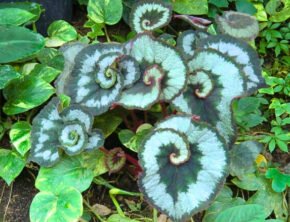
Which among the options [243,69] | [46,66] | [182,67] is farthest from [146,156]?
[46,66]

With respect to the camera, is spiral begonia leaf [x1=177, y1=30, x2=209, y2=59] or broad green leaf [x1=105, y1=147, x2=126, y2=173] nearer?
broad green leaf [x1=105, y1=147, x2=126, y2=173]

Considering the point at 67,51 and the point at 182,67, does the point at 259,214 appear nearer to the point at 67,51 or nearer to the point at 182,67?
the point at 182,67

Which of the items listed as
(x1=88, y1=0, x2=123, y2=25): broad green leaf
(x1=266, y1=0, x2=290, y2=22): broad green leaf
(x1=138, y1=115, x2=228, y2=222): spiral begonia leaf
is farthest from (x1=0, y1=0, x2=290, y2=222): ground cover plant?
(x1=266, y1=0, x2=290, y2=22): broad green leaf

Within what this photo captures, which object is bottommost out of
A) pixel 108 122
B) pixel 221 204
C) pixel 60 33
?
pixel 221 204

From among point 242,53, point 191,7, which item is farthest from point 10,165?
point 191,7

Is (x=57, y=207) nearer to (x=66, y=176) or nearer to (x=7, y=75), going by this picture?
(x=66, y=176)

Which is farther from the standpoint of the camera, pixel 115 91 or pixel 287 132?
pixel 287 132

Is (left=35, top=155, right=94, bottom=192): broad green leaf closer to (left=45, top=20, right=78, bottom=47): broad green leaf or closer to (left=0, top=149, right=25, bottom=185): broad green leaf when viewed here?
(left=0, top=149, right=25, bottom=185): broad green leaf
